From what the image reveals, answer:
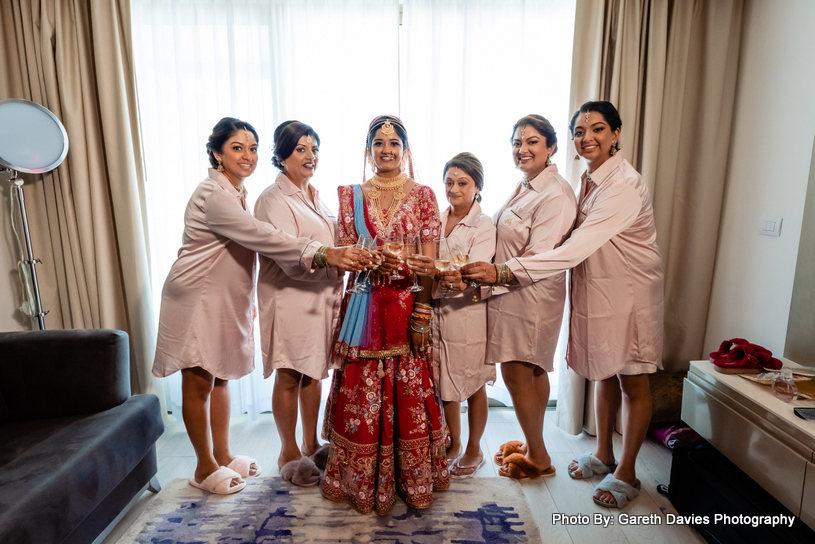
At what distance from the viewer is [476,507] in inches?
78.2

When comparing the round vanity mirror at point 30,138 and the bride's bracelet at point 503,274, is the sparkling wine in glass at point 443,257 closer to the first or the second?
the bride's bracelet at point 503,274

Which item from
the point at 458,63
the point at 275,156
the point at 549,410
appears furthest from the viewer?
the point at 549,410

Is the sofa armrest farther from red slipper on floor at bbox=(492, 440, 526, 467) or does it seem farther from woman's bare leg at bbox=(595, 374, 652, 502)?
woman's bare leg at bbox=(595, 374, 652, 502)

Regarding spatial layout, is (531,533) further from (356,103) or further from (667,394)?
(356,103)

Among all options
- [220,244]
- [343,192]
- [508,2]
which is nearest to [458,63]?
[508,2]

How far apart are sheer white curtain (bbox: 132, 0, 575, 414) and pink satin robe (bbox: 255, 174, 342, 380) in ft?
1.94

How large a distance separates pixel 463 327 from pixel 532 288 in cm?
35

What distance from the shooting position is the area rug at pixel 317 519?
1.82 m

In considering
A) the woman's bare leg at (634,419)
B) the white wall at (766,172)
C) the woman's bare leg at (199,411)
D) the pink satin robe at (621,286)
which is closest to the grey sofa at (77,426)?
the woman's bare leg at (199,411)

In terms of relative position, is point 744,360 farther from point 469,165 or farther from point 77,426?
point 77,426

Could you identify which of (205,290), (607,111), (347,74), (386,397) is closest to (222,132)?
(205,290)

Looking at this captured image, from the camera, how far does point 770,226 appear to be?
2.21 meters

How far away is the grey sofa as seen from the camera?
1558 mm

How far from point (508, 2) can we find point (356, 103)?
39.8 inches
